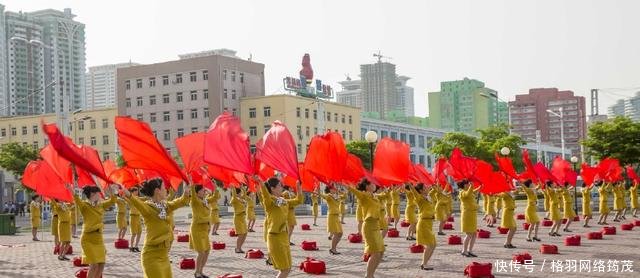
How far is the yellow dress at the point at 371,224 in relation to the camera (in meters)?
13.7

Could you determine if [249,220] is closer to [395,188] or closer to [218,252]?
[395,188]

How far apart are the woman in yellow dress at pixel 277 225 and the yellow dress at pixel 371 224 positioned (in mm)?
1698

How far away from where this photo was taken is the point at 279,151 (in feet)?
41.1

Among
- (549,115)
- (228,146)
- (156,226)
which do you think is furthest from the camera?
(549,115)

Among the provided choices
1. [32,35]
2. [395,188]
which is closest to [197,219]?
[395,188]

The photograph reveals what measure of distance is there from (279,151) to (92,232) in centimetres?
353

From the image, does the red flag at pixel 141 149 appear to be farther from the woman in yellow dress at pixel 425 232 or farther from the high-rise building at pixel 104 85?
the high-rise building at pixel 104 85

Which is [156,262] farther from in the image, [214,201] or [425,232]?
[214,201]

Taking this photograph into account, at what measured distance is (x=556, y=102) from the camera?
170 meters

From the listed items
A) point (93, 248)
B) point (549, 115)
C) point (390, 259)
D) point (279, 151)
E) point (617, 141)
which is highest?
point (549, 115)

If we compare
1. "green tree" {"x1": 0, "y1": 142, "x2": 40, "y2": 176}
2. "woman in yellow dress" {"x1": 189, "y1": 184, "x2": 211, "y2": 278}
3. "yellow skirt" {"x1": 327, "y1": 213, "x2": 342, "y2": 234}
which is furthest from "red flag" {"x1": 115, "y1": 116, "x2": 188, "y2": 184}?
"green tree" {"x1": 0, "y1": 142, "x2": 40, "y2": 176}

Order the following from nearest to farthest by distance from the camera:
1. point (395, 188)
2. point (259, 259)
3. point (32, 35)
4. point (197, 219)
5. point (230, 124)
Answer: point (230, 124) → point (197, 219) → point (259, 259) → point (395, 188) → point (32, 35)

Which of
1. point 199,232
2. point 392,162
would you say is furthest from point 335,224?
point 199,232

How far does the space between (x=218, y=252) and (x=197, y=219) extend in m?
5.34
